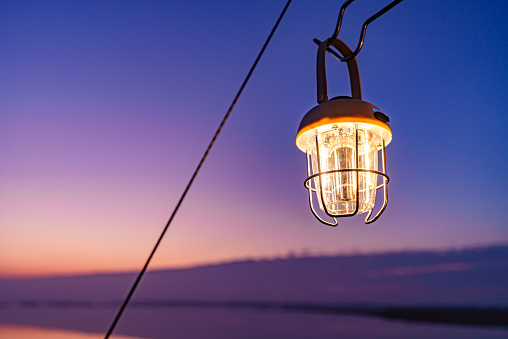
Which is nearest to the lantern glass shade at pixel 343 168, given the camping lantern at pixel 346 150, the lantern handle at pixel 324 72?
the camping lantern at pixel 346 150

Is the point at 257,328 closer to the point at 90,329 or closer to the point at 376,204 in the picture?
the point at 90,329

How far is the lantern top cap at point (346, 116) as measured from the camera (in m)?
1.09

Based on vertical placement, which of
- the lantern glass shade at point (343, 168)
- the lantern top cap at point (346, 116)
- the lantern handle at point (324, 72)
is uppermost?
the lantern handle at point (324, 72)

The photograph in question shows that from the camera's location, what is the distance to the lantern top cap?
1088mm

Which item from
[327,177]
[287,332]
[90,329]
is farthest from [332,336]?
[327,177]

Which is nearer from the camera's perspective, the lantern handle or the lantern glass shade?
the lantern glass shade

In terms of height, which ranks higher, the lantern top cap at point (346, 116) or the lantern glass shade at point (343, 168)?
the lantern top cap at point (346, 116)

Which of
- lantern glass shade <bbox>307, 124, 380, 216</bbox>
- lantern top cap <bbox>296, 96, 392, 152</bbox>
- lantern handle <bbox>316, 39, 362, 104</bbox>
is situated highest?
lantern handle <bbox>316, 39, 362, 104</bbox>

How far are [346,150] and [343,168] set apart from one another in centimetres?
5

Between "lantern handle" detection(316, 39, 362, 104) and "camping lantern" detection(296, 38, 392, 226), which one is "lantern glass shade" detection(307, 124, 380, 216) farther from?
"lantern handle" detection(316, 39, 362, 104)

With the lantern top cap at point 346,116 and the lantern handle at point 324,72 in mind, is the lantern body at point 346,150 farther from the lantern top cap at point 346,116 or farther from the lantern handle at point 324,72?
the lantern handle at point 324,72

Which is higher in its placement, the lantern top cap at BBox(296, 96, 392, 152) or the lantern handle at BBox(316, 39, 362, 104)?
the lantern handle at BBox(316, 39, 362, 104)

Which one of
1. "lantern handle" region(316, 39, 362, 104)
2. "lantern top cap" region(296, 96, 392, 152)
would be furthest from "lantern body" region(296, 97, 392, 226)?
"lantern handle" region(316, 39, 362, 104)

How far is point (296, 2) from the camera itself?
2.30 m
